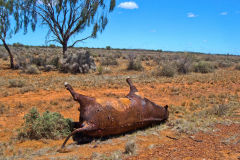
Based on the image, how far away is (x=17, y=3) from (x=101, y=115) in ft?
55.8

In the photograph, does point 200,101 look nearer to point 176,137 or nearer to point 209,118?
point 209,118

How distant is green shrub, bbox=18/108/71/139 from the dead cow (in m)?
0.53

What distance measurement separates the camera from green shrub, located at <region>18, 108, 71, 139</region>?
4316 mm

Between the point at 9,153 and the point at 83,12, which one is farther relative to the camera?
the point at 83,12

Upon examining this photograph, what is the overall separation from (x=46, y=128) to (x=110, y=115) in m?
1.37

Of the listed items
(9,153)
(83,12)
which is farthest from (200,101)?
(83,12)

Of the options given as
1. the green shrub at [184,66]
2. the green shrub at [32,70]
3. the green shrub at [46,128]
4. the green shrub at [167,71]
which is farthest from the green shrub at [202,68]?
the green shrub at [46,128]

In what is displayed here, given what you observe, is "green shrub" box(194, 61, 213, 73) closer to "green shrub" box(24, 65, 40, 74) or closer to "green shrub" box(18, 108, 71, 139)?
"green shrub" box(24, 65, 40, 74)

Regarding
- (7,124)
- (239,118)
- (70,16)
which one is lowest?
(7,124)

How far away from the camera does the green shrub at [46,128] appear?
14.2 ft

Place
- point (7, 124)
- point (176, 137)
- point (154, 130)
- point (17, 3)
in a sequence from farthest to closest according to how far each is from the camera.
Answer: point (17, 3), point (7, 124), point (154, 130), point (176, 137)

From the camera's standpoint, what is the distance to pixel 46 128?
14.3ft

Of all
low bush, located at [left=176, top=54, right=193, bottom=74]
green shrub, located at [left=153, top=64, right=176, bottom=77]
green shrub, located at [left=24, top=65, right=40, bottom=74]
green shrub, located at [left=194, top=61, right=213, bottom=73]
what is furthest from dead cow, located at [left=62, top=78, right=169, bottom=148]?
green shrub, located at [left=194, top=61, right=213, bottom=73]

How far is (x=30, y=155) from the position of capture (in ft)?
11.7
